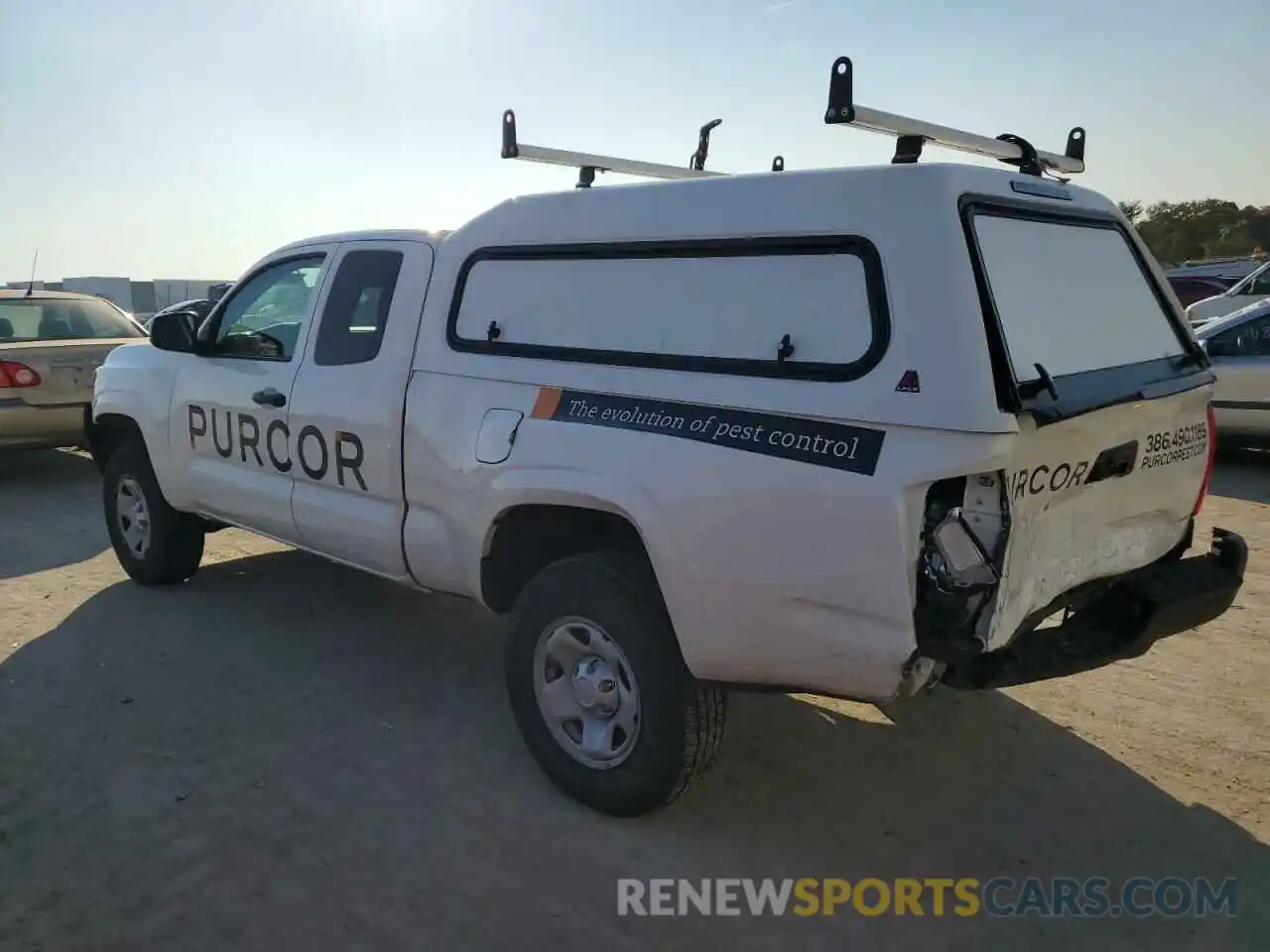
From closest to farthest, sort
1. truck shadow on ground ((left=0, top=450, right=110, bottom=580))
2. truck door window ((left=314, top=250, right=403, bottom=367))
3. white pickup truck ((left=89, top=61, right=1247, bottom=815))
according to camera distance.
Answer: white pickup truck ((left=89, top=61, right=1247, bottom=815))
truck door window ((left=314, top=250, right=403, bottom=367))
truck shadow on ground ((left=0, top=450, right=110, bottom=580))

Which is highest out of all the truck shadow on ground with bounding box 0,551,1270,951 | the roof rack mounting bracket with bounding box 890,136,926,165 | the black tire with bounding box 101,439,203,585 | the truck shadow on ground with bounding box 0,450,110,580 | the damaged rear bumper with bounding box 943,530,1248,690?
the roof rack mounting bracket with bounding box 890,136,926,165

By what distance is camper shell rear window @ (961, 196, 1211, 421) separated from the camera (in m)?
2.70

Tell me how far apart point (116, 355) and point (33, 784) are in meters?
3.05

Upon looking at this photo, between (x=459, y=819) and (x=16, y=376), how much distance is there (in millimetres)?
6759

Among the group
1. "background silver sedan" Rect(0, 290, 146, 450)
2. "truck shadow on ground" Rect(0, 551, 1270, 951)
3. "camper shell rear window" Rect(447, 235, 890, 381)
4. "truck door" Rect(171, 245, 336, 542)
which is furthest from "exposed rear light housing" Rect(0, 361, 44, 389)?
"camper shell rear window" Rect(447, 235, 890, 381)

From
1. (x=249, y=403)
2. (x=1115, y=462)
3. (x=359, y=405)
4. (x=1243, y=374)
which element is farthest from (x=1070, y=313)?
(x=1243, y=374)

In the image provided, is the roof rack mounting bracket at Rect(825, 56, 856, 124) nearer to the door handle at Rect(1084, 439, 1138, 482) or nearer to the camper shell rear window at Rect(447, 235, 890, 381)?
the camper shell rear window at Rect(447, 235, 890, 381)

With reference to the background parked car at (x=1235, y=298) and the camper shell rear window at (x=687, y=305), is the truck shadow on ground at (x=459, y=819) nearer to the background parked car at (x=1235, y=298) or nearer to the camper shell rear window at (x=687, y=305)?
the camper shell rear window at (x=687, y=305)

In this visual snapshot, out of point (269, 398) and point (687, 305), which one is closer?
point (687, 305)

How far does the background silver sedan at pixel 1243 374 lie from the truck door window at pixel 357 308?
7520 millimetres

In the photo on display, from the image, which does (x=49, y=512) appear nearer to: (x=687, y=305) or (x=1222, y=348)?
(x=687, y=305)

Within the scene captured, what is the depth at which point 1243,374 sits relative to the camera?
8.77 metres

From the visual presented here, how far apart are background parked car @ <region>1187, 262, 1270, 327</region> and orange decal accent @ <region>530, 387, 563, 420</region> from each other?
13.1 m

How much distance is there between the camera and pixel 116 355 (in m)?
5.83
